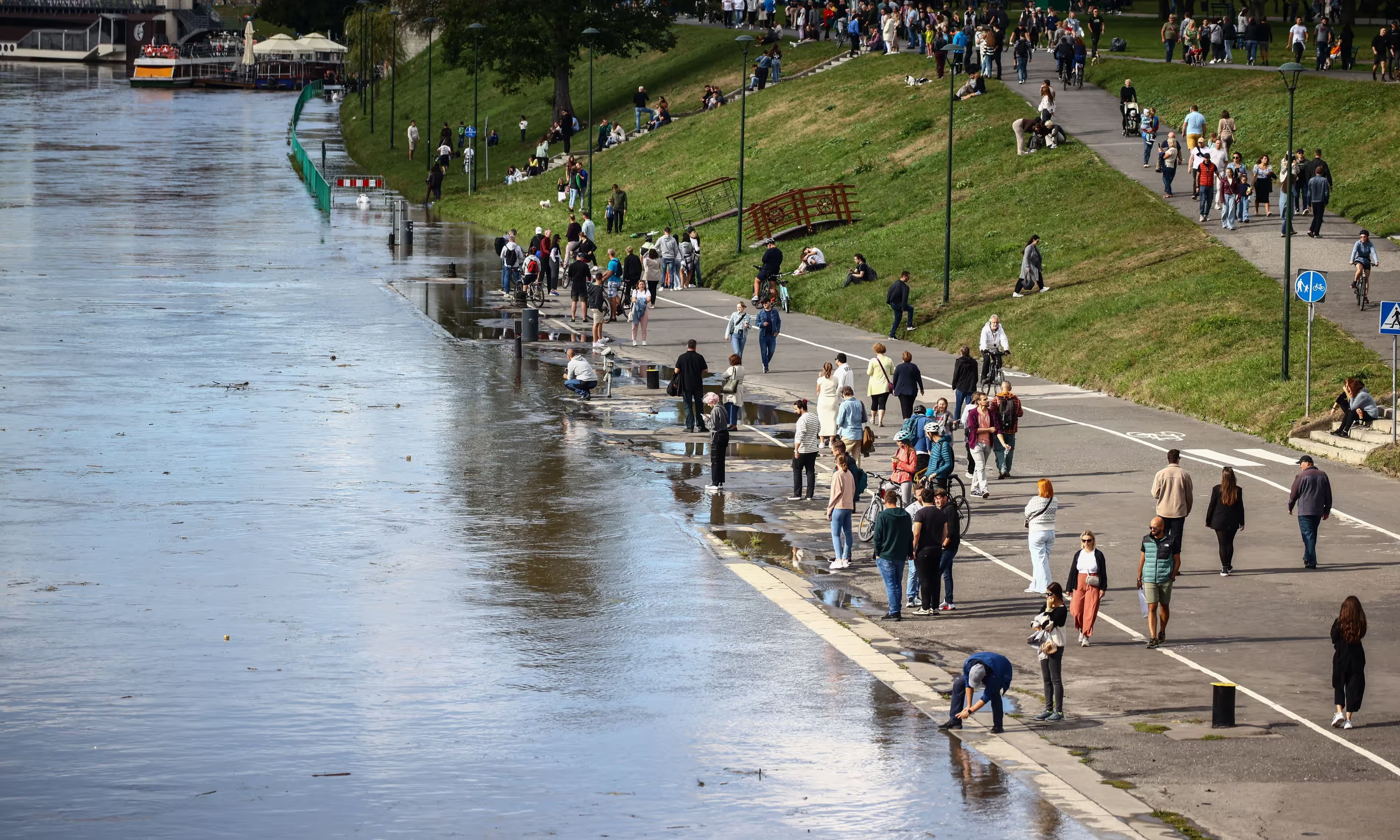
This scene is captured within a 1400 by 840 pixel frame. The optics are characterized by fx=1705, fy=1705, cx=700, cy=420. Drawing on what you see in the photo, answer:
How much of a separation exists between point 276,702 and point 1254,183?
3599cm

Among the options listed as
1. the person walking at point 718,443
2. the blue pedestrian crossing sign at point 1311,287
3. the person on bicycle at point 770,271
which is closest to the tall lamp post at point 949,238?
the person on bicycle at point 770,271

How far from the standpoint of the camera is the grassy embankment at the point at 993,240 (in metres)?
34.9

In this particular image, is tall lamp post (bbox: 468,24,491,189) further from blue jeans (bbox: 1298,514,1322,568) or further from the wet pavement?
blue jeans (bbox: 1298,514,1322,568)

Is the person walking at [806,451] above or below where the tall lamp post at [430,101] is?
below

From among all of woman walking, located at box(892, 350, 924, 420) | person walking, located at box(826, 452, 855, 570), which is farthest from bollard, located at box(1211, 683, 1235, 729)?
woman walking, located at box(892, 350, 924, 420)

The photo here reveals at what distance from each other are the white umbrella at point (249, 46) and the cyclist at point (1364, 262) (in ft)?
420

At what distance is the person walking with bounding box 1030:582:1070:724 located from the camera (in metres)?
16.2

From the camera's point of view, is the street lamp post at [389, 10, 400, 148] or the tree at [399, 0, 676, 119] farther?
the street lamp post at [389, 10, 400, 148]

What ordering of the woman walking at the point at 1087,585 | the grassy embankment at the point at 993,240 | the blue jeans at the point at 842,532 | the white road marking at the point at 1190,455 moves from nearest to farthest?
the woman walking at the point at 1087,585 < the blue jeans at the point at 842,532 < the white road marking at the point at 1190,455 < the grassy embankment at the point at 993,240

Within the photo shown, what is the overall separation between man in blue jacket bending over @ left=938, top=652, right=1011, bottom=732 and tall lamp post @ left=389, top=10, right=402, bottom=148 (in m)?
77.0

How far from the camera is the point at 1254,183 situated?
4569 centimetres

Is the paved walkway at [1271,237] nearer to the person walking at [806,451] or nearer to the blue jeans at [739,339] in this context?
the blue jeans at [739,339]

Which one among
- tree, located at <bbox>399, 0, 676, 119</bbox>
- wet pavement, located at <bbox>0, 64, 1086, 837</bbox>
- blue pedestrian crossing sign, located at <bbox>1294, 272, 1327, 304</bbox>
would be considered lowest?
wet pavement, located at <bbox>0, 64, 1086, 837</bbox>

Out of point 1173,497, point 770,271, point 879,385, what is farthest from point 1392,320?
point 770,271
